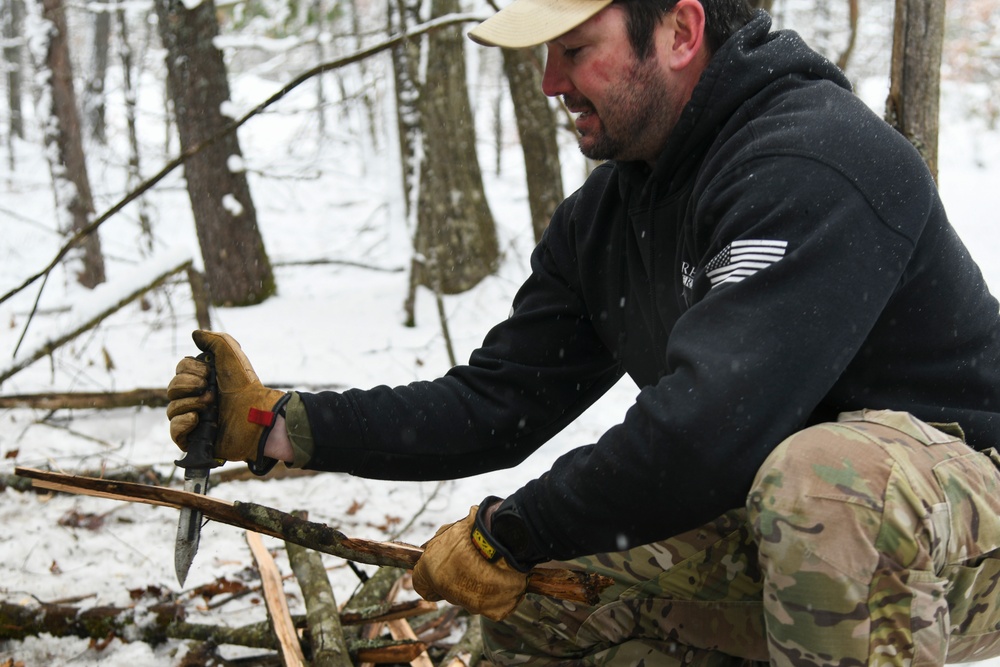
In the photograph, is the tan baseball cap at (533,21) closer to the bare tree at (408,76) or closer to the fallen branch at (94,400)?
the fallen branch at (94,400)

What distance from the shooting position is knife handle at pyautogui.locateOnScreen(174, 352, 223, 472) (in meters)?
2.08

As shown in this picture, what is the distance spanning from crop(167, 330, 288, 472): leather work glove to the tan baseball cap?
3.32 ft

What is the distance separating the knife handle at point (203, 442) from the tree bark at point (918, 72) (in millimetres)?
2790

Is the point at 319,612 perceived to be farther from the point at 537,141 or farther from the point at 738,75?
the point at 537,141

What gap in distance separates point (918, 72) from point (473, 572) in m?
2.75

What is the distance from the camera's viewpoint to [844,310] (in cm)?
157

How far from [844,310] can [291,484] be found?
A: 121 inches

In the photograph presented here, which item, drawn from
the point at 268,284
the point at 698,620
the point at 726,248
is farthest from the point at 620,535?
the point at 268,284

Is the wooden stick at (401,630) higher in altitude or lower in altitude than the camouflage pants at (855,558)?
lower

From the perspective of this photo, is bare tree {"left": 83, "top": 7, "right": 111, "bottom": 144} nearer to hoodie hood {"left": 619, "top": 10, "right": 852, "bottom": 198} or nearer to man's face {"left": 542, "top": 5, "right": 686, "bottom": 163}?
man's face {"left": 542, "top": 5, "right": 686, "bottom": 163}

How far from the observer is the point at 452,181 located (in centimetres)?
842

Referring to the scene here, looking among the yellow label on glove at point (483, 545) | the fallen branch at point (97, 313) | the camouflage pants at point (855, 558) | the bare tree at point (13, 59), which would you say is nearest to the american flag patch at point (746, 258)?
the camouflage pants at point (855, 558)

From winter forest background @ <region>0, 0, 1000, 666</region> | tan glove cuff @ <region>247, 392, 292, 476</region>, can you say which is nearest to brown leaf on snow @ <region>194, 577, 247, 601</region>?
winter forest background @ <region>0, 0, 1000, 666</region>

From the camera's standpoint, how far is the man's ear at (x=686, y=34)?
74.1 inches
